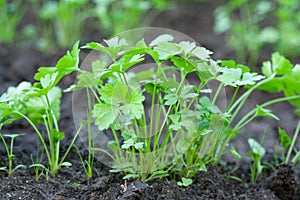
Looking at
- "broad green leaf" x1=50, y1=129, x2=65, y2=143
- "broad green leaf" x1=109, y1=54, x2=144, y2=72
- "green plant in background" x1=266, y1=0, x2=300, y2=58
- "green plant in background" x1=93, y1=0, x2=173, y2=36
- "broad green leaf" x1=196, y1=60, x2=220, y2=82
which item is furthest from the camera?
"green plant in background" x1=93, y1=0, x2=173, y2=36

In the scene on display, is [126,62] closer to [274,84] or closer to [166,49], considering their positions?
[166,49]

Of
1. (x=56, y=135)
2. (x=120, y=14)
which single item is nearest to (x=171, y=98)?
(x=56, y=135)

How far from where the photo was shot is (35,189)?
155 centimetres

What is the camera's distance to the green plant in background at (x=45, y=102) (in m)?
1.47

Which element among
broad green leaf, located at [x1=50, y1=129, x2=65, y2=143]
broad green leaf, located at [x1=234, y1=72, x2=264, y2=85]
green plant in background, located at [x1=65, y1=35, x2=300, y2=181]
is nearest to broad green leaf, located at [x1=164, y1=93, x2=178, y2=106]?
green plant in background, located at [x1=65, y1=35, x2=300, y2=181]

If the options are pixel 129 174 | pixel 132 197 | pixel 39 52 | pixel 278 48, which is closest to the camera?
pixel 132 197

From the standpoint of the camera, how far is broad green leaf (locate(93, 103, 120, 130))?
55.7 inches

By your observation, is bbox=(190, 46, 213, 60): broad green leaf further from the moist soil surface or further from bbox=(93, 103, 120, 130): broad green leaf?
the moist soil surface

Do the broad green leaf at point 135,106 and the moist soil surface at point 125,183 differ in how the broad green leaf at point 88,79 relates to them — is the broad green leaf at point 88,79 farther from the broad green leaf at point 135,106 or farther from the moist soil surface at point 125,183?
the moist soil surface at point 125,183

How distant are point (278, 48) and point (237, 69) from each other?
180 centimetres

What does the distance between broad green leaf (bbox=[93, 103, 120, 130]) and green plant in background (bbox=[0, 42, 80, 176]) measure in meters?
0.15

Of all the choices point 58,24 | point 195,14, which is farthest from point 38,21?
point 195,14

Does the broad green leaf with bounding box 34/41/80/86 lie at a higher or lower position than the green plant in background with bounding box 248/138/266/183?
higher

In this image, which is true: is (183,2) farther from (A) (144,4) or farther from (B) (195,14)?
(A) (144,4)
